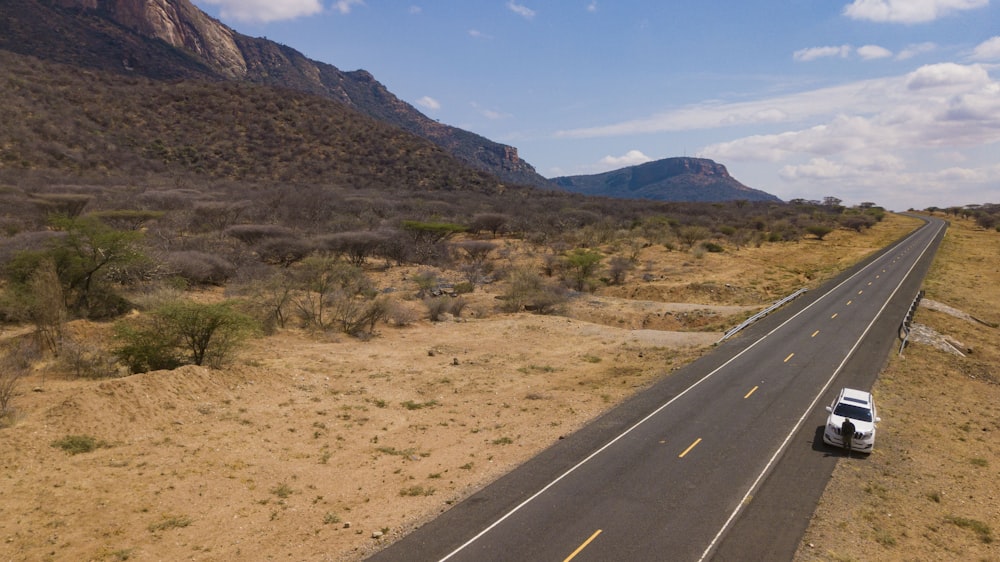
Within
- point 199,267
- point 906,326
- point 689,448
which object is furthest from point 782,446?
point 199,267

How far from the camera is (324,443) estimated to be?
17.1 meters

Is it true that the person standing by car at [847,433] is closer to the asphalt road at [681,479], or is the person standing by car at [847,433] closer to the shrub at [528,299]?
the asphalt road at [681,479]

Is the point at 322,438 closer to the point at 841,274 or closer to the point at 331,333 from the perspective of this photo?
the point at 331,333

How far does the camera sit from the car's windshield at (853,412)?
1686cm

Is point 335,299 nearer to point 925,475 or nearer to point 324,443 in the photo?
point 324,443

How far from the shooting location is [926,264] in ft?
186

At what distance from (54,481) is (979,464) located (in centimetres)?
2606

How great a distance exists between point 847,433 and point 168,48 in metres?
156

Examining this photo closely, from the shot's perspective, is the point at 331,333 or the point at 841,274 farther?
the point at 841,274

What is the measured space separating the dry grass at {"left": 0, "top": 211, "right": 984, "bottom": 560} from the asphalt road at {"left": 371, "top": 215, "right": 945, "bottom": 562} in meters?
0.98

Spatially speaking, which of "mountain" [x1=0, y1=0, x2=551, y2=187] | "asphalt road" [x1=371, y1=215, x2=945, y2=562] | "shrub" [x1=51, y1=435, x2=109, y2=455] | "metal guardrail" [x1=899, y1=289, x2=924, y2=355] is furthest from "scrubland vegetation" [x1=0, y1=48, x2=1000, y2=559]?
"mountain" [x1=0, y1=0, x2=551, y2=187]

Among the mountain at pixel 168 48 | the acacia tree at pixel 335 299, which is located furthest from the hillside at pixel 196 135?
the acacia tree at pixel 335 299

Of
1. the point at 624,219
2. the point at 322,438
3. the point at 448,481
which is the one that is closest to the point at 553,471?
the point at 448,481

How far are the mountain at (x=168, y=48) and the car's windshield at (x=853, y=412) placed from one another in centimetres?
12684
